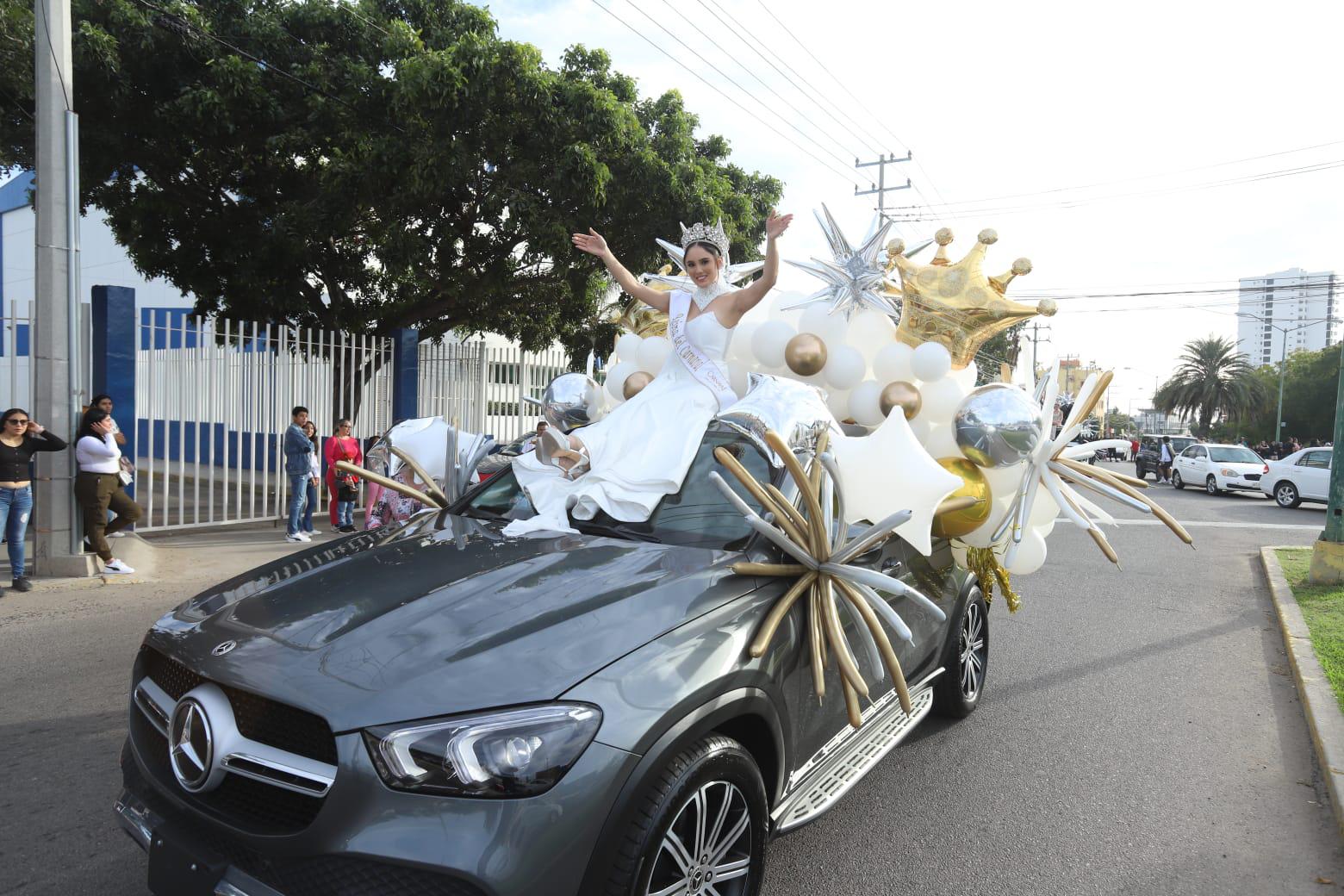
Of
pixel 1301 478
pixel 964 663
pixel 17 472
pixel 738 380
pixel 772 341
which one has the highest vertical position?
pixel 772 341

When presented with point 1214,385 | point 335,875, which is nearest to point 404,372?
point 335,875

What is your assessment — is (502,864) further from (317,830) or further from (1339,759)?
(1339,759)

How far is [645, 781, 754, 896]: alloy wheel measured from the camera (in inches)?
82.2

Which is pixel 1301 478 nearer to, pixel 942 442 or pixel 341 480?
pixel 942 442

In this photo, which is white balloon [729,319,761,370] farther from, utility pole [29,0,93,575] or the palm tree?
the palm tree

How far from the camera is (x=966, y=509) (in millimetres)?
3871

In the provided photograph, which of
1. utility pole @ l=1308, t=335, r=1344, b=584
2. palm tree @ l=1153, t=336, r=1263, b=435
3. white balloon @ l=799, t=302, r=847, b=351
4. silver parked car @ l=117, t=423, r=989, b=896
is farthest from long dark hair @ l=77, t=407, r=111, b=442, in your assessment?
palm tree @ l=1153, t=336, r=1263, b=435

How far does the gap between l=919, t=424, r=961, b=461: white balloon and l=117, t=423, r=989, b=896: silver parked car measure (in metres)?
1.82

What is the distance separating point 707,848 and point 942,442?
280cm

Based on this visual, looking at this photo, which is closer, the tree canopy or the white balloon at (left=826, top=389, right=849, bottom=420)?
the white balloon at (left=826, top=389, right=849, bottom=420)

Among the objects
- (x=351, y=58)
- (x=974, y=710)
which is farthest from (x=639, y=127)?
(x=974, y=710)

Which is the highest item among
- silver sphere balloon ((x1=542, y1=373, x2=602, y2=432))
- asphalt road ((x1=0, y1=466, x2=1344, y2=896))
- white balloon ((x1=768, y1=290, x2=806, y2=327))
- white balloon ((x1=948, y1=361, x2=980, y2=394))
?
white balloon ((x1=768, y1=290, x2=806, y2=327))

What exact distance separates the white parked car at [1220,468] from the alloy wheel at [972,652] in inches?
758

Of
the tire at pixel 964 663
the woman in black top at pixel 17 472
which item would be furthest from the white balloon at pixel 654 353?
the woman in black top at pixel 17 472
